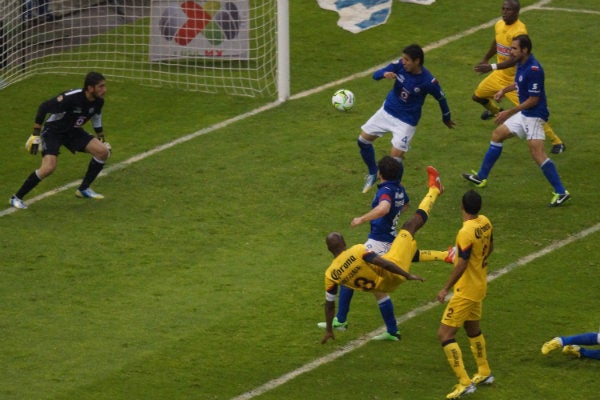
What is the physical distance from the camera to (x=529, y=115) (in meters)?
16.9

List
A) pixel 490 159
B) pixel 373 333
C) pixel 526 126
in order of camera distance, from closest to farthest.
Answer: pixel 373 333
pixel 526 126
pixel 490 159

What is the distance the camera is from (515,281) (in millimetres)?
14930

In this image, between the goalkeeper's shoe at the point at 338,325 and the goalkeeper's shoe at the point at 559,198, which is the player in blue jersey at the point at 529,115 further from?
the goalkeeper's shoe at the point at 338,325

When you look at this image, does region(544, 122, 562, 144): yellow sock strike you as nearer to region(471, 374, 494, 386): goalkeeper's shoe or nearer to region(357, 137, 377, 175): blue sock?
region(357, 137, 377, 175): blue sock

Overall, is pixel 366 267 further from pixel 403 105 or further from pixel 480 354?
pixel 403 105

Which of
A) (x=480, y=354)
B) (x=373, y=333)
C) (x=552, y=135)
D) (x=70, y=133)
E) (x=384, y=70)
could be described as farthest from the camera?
(x=552, y=135)

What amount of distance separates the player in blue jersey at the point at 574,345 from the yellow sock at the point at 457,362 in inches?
47.1

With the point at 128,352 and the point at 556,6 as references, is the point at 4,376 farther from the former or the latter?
the point at 556,6

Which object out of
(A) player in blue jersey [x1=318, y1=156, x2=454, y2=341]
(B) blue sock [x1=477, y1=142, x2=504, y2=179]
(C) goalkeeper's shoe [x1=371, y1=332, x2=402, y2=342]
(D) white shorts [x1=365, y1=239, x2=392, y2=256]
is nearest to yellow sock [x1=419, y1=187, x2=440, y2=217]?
(A) player in blue jersey [x1=318, y1=156, x2=454, y2=341]

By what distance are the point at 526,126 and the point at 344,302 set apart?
15.9 ft

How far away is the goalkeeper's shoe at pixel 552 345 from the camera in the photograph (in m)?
12.9

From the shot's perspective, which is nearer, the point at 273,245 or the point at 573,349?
the point at 573,349

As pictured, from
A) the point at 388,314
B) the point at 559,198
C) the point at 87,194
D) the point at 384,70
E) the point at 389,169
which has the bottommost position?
the point at 87,194

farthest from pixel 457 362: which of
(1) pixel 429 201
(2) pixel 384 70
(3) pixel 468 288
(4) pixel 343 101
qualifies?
(4) pixel 343 101
